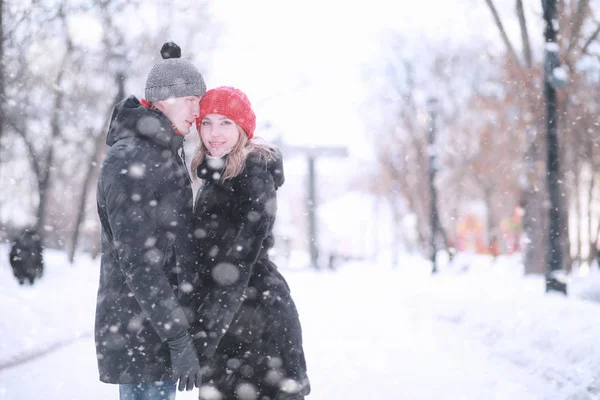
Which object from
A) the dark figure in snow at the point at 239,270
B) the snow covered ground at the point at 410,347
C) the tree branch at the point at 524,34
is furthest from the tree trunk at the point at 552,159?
the dark figure in snow at the point at 239,270

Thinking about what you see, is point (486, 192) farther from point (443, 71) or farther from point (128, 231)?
point (128, 231)

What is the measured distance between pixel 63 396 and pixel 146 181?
12.5 feet

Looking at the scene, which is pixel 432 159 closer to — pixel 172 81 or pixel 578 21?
pixel 578 21

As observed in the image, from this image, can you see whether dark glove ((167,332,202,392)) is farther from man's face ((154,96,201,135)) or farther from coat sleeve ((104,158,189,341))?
man's face ((154,96,201,135))

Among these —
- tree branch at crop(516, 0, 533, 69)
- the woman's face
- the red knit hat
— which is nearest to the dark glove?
the woman's face

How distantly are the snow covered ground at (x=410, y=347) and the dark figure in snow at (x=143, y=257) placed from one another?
10.6 ft

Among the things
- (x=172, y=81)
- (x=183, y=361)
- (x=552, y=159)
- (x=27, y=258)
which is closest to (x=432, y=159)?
(x=552, y=159)

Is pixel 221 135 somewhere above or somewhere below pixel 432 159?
below

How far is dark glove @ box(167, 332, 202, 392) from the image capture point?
2598 millimetres

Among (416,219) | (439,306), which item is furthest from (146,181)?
(416,219)

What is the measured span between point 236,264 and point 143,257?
423 millimetres

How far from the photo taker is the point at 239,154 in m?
2.93

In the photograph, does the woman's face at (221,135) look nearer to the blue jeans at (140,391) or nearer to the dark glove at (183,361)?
the dark glove at (183,361)

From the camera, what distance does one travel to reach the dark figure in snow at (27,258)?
1171 centimetres
